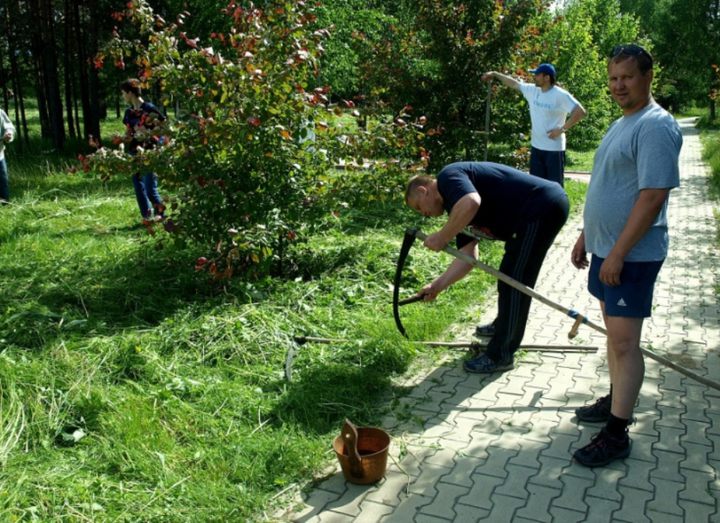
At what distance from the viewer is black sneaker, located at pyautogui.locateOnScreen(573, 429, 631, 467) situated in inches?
135

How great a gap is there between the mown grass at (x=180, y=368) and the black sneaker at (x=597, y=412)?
45.5 inches

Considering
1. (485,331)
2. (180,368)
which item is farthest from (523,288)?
(180,368)

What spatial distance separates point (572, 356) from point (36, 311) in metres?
4.04

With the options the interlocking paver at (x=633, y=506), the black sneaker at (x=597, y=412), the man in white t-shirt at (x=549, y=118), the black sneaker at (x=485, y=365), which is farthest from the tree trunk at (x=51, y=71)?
the interlocking paver at (x=633, y=506)

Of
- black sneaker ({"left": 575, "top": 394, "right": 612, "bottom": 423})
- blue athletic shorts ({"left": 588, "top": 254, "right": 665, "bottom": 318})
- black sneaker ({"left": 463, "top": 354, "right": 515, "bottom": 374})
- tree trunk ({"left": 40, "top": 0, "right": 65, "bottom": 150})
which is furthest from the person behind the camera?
tree trunk ({"left": 40, "top": 0, "right": 65, "bottom": 150})

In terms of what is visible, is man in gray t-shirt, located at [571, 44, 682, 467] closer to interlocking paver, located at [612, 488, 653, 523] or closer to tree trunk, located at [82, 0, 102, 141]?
interlocking paver, located at [612, 488, 653, 523]

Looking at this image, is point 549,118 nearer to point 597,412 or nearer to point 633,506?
point 597,412

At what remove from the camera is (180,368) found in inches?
175

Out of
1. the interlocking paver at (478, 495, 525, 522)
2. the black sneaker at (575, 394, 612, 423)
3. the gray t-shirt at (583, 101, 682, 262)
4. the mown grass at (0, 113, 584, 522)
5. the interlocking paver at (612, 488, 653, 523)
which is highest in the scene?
the gray t-shirt at (583, 101, 682, 262)

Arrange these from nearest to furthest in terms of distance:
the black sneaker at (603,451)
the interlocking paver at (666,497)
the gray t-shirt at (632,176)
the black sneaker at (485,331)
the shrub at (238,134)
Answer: the gray t-shirt at (632,176)
the interlocking paver at (666,497)
the black sneaker at (603,451)
the black sneaker at (485,331)
the shrub at (238,134)

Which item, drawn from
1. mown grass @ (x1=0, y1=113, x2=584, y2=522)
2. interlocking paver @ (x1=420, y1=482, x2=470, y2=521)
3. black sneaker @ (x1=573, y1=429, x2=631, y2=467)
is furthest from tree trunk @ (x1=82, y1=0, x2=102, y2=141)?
black sneaker @ (x1=573, y1=429, x2=631, y2=467)

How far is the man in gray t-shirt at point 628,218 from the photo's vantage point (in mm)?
3010

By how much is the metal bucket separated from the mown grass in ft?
0.71

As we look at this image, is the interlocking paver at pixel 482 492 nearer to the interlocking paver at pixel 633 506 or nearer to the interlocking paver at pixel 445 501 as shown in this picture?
the interlocking paver at pixel 445 501
